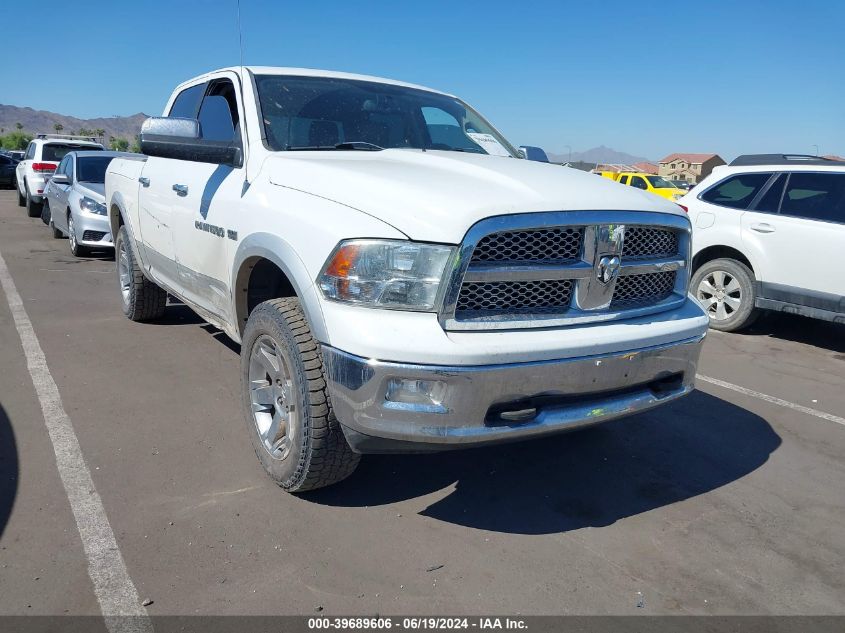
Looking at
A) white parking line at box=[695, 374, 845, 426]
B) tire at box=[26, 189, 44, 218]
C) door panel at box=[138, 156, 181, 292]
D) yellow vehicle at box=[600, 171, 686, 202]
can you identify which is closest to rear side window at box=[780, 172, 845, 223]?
white parking line at box=[695, 374, 845, 426]

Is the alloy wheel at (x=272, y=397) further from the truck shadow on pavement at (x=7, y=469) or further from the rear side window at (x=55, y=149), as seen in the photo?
the rear side window at (x=55, y=149)

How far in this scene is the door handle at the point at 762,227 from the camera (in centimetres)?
669

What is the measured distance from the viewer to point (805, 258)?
6426 millimetres

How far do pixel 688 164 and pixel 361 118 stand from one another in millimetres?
103962

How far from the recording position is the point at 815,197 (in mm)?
6543

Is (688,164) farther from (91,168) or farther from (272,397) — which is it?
(272,397)

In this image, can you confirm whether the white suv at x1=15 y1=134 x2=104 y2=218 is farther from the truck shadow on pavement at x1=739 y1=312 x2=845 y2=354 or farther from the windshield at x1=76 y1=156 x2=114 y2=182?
the truck shadow on pavement at x1=739 y1=312 x2=845 y2=354

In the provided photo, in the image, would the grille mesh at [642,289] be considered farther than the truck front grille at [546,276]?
Yes

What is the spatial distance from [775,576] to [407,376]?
5.61 ft

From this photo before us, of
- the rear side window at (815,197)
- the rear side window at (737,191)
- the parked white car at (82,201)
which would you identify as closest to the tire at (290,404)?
the rear side window at (815,197)

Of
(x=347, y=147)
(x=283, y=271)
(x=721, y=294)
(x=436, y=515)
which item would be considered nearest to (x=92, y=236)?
(x=347, y=147)

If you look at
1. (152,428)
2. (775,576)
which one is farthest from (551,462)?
(152,428)

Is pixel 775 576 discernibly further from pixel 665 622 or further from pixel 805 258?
→ pixel 805 258

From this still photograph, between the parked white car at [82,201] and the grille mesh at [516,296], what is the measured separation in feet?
26.3
